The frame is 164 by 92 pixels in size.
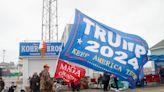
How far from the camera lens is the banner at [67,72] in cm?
1815

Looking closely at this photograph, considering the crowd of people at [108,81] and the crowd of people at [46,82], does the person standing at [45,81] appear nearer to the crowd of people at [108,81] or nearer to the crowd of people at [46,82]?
the crowd of people at [46,82]

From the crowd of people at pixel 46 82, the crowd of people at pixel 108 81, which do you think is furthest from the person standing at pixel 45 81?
the crowd of people at pixel 108 81

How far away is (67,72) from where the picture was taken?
18859 mm

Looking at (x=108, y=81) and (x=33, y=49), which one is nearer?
(x=108, y=81)

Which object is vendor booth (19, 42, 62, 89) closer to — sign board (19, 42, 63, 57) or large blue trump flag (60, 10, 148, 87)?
sign board (19, 42, 63, 57)

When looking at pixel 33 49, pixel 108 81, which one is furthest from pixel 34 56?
pixel 108 81

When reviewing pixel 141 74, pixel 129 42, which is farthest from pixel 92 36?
pixel 141 74

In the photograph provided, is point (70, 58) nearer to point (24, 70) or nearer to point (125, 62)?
point (125, 62)

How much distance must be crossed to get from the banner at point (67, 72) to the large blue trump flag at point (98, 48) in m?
0.64

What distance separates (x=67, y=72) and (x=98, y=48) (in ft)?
7.71

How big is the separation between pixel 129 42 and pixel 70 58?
3371 mm

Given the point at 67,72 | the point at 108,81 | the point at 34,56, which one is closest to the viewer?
the point at 67,72

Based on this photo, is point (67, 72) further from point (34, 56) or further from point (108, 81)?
point (34, 56)

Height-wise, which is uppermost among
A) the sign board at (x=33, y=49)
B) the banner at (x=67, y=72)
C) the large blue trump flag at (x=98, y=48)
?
the sign board at (x=33, y=49)
